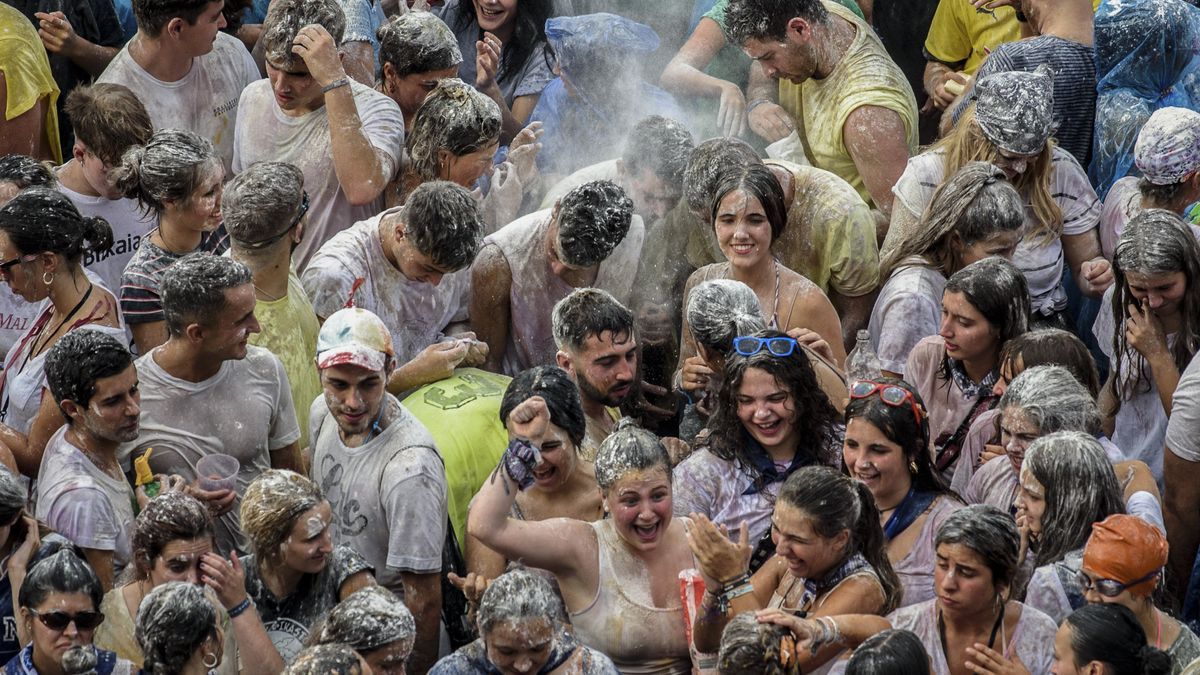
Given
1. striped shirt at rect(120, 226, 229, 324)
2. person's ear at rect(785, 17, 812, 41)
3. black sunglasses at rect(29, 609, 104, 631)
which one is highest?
person's ear at rect(785, 17, 812, 41)

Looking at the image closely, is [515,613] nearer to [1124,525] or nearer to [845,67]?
[1124,525]

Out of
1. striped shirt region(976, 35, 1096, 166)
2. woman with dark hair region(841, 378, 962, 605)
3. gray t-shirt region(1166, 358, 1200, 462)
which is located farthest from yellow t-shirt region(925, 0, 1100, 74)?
woman with dark hair region(841, 378, 962, 605)

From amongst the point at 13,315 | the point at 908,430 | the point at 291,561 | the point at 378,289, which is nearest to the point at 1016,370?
the point at 908,430

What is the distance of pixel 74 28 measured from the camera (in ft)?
30.4

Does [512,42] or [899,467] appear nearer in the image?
[899,467]

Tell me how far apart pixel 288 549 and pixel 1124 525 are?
2605 millimetres

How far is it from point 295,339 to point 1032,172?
3133 millimetres

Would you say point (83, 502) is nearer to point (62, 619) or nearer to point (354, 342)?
point (62, 619)

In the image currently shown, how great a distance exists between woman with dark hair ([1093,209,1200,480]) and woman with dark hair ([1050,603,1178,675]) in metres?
1.80

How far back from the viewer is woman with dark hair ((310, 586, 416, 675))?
18.6 ft

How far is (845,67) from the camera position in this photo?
839 cm

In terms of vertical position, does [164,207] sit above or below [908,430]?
above

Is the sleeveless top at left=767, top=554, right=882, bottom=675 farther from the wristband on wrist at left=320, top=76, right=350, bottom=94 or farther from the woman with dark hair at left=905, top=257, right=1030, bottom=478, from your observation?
the wristband on wrist at left=320, top=76, right=350, bottom=94

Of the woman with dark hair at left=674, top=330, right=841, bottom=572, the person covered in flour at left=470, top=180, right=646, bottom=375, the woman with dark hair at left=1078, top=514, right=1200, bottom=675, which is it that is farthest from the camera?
the person covered in flour at left=470, top=180, right=646, bottom=375
